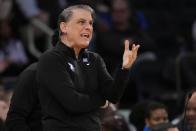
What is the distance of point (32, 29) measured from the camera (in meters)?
9.08

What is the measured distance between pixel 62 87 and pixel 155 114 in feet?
7.21

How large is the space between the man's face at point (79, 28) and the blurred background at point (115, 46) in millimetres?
4058

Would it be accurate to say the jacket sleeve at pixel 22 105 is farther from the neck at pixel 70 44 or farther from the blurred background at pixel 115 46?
the blurred background at pixel 115 46

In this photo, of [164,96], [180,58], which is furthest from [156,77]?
[180,58]

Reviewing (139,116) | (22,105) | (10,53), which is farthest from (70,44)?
(10,53)

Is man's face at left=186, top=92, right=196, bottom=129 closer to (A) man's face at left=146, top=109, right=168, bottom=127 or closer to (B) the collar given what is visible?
(A) man's face at left=146, top=109, right=168, bottom=127

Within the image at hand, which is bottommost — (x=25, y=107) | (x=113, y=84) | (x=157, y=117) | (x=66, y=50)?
(x=157, y=117)

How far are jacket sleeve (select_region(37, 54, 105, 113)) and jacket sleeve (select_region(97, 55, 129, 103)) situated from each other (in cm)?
8

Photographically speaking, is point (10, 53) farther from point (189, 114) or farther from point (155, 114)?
point (189, 114)

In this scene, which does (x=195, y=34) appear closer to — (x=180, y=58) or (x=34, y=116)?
(x=180, y=58)

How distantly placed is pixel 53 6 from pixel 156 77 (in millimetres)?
2065

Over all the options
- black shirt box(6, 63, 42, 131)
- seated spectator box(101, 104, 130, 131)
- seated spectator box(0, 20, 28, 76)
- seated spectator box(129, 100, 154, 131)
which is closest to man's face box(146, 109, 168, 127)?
seated spectator box(129, 100, 154, 131)

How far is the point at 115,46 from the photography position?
8.45 m

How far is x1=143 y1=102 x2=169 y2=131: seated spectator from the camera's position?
5.71 m
